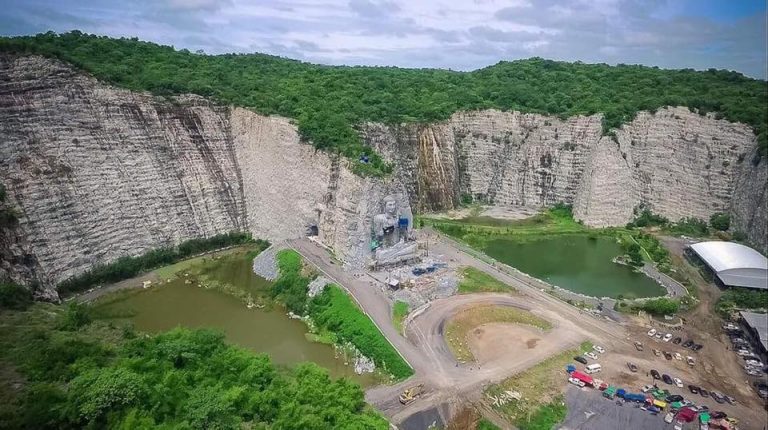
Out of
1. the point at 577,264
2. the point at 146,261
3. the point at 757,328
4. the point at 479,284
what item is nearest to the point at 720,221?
the point at 577,264

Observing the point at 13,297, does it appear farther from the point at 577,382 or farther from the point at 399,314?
the point at 577,382

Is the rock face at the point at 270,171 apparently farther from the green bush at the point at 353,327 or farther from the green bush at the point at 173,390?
the green bush at the point at 173,390

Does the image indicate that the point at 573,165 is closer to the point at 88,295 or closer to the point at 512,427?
the point at 512,427

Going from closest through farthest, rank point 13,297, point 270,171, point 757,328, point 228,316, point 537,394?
1. point 537,394
2. point 757,328
3. point 13,297
4. point 228,316
5. point 270,171

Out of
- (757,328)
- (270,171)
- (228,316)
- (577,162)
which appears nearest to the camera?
(757,328)

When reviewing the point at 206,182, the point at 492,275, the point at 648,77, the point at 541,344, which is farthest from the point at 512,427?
the point at 648,77

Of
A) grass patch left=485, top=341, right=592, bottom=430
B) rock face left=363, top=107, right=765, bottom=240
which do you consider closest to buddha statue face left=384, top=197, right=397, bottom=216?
rock face left=363, top=107, right=765, bottom=240

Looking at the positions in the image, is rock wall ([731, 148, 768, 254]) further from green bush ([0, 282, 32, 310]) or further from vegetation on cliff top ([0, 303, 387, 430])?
green bush ([0, 282, 32, 310])
